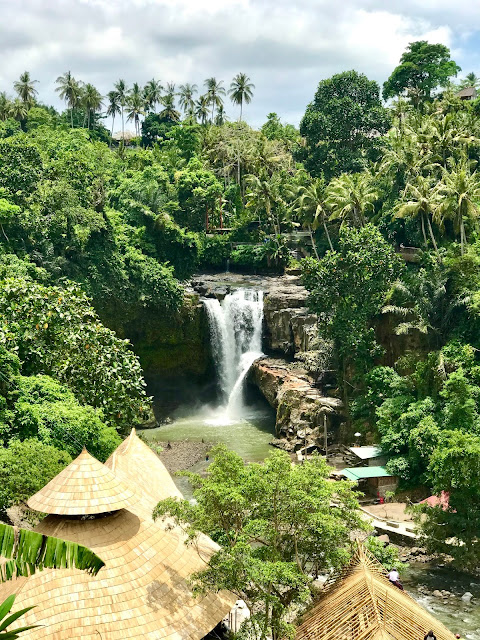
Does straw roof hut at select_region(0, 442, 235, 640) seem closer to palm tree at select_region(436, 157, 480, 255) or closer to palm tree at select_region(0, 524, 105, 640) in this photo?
palm tree at select_region(0, 524, 105, 640)

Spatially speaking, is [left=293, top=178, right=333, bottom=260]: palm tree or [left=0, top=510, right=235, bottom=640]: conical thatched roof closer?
[left=0, top=510, right=235, bottom=640]: conical thatched roof

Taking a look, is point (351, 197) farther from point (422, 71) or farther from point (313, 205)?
point (422, 71)

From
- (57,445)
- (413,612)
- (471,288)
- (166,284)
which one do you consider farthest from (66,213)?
(413,612)

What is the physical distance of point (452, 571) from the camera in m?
23.8

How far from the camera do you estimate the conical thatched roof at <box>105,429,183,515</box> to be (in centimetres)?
1912

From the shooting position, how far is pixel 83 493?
1543 cm

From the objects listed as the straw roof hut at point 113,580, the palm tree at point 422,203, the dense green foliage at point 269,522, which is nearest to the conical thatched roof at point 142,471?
the straw roof hut at point 113,580

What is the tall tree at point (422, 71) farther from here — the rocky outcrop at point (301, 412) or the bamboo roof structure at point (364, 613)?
the bamboo roof structure at point (364, 613)

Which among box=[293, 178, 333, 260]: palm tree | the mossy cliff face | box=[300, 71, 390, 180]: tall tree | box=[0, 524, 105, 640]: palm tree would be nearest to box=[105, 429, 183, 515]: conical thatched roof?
box=[0, 524, 105, 640]: palm tree

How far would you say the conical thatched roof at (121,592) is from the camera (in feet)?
45.6

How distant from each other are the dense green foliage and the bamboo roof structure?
0.48 m

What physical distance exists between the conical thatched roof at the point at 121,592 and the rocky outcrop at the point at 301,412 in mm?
19203

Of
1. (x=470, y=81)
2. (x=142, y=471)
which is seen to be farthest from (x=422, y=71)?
(x=142, y=471)

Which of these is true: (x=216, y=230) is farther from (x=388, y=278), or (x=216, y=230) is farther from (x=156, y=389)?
(x=388, y=278)
